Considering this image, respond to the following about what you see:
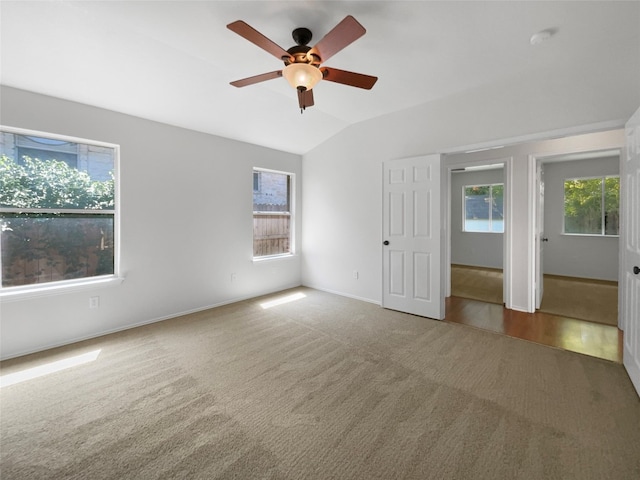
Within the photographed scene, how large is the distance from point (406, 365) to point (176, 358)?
7.06 ft

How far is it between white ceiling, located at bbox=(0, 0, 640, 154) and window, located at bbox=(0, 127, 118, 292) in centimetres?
56

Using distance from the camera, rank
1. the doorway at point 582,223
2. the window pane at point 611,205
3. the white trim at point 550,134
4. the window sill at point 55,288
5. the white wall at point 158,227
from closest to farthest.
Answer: the white trim at point 550,134, the window sill at point 55,288, the white wall at point 158,227, the doorway at point 582,223, the window pane at point 611,205

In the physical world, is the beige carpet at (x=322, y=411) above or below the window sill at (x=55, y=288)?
below

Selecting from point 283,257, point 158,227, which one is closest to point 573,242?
point 283,257

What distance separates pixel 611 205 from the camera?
19.4 ft

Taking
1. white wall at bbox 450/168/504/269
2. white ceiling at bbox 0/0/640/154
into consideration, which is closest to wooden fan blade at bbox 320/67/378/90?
white ceiling at bbox 0/0/640/154

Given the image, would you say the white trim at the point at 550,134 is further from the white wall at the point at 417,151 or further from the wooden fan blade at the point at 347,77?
the wooden fan blade at the point at 347,77

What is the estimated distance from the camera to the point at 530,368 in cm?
257

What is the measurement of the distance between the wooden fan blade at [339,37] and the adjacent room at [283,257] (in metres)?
0.02

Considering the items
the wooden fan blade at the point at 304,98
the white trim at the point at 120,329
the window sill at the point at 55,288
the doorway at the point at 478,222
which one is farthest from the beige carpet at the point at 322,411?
the doorway at the point at 478,222

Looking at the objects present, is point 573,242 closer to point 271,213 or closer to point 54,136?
point 271,213

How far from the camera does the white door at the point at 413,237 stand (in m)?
3.77

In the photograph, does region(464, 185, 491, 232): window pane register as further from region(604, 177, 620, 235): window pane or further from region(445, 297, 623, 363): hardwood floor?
region(445, 297, 623, 363): hardwood floor

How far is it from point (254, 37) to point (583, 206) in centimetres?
738
